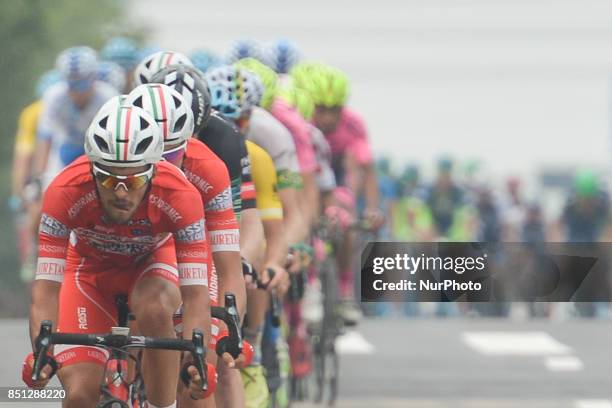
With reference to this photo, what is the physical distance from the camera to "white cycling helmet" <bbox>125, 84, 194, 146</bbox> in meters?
8.31

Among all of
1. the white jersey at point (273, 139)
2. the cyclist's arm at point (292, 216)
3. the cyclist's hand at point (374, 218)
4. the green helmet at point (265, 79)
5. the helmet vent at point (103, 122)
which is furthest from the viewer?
the cyclist's hand at point (374, 218)

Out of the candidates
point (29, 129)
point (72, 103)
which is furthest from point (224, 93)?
point (29, 129)

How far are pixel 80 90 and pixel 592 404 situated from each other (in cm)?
421

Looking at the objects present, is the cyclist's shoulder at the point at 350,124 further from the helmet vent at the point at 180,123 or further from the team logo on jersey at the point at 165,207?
A: the team logo on jersey at the point at 165,207

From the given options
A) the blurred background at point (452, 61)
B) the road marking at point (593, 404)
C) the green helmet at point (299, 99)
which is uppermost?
the blurred background at point (452, 61)

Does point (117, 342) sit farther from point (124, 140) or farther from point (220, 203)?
point (220, 203)

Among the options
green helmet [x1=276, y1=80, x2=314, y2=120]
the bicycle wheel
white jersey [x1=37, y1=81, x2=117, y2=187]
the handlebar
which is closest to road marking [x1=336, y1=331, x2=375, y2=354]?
the bicycle wheel

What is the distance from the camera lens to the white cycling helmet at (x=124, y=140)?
754cm

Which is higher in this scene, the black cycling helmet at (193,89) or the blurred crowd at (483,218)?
the blurred crowd at (483,218)

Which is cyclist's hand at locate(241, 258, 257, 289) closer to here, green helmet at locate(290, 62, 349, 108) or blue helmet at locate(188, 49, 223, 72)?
blue helmet at locate(188, 49, 223, 72)

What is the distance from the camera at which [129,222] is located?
7.87m

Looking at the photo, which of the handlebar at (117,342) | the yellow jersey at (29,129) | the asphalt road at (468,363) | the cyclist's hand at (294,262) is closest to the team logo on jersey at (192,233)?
the handlebar at (117,342)

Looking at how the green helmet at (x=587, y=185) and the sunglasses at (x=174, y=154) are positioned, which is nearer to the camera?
the sunglasses at (x=174, y=154)

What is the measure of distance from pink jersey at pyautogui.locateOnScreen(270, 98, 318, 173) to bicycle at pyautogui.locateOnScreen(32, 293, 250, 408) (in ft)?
14.1
